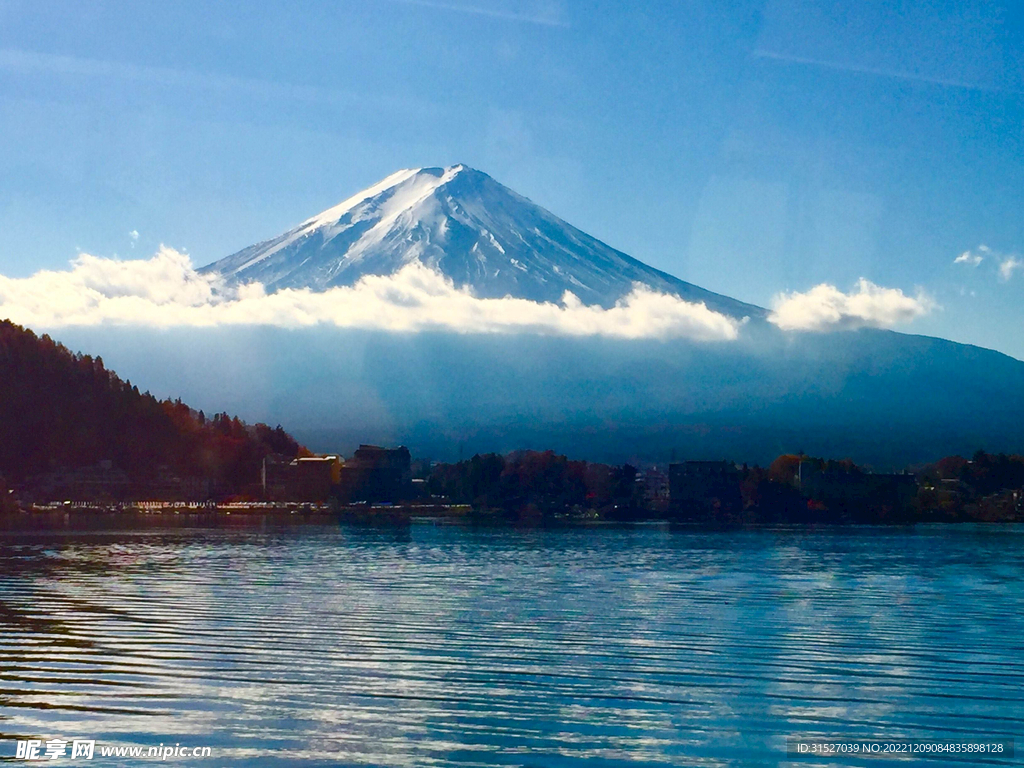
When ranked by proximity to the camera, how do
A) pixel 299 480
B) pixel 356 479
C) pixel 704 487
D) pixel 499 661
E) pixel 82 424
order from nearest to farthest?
pixel 499 661 → pixel 704 487 → pixel 82 424 → pixel 356 479 → pixel 299 480

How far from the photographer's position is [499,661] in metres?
12.5

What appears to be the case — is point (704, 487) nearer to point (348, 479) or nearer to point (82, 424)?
point (348, 479)

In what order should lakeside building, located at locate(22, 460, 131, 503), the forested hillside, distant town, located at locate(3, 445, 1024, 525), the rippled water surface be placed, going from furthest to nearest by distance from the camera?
the forested hillside
lakeside building, located at locate(22, 460, 131, 503)
distant town, located at locate(3, 445, 1024, 525)
the rippled water surface

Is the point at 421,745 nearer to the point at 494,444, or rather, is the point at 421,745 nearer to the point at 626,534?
the point at 626,534

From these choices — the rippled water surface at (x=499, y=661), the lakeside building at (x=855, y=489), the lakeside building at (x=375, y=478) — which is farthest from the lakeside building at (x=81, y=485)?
the rippled water surface at (x=499, y=661)

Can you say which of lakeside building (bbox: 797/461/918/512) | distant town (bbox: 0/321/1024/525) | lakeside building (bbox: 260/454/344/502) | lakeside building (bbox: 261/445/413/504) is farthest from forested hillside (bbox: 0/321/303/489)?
lakeside building (bbox: 797/461/918/512)

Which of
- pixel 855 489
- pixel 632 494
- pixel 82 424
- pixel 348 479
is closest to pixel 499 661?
pixel 632 494

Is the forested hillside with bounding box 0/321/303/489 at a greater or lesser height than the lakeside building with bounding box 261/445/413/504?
greater

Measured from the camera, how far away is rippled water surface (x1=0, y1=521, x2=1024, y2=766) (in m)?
9.10

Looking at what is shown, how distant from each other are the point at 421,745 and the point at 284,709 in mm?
1669

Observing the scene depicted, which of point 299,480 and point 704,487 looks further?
point 299,480

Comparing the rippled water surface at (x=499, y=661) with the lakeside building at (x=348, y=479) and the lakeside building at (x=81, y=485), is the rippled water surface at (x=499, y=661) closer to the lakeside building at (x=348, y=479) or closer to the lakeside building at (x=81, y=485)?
the lakeside building at (x=81, y=485)

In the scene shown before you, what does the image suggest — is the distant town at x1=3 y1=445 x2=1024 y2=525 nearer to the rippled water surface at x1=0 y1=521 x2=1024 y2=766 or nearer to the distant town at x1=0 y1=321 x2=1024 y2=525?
the distant town at x1=0 y1=321 x2=1024 y2=525

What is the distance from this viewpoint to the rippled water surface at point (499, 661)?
9.10m
